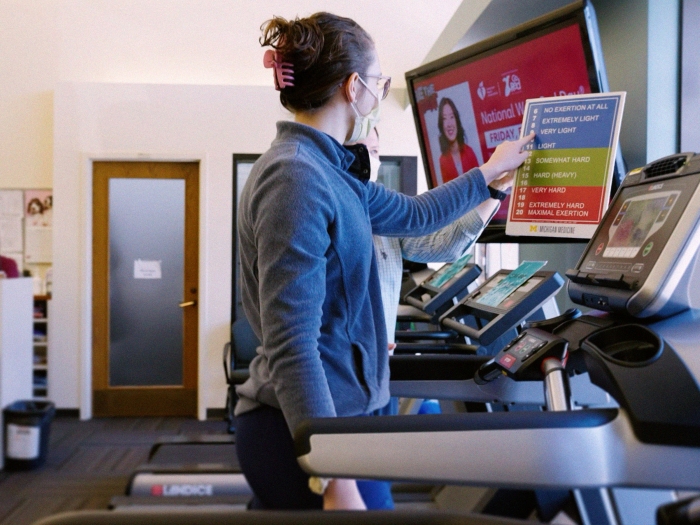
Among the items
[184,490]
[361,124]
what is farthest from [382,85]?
[184,490]

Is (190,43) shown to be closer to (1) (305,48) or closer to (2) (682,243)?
(1) (305,48)

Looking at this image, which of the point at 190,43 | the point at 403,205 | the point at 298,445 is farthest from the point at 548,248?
the point at 190,43

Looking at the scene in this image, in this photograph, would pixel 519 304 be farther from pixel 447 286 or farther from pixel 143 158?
pixel 143 158

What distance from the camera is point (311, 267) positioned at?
1127 mm

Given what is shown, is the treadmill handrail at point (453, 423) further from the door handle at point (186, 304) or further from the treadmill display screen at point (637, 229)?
the door handle at point (186, 304)

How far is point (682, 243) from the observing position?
104 cm

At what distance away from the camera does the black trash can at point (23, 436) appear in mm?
4336

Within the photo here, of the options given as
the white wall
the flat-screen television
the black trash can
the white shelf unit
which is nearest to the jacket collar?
the flat-screen television

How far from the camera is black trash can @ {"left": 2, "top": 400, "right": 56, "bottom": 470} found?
4336 millimetres

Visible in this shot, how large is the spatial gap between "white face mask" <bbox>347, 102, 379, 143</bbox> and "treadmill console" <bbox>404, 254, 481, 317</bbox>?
3.98 ft

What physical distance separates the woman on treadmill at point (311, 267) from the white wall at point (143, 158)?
4.53 metres

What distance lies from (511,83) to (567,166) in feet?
1.49

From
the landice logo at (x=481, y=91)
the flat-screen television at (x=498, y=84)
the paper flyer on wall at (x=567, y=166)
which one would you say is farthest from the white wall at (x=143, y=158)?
the paper flyer on wall at (x=567, y=166)

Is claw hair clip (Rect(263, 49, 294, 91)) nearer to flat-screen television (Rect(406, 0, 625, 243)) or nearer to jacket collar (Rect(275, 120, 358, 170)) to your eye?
jacket collar (Rect(275, 120, 358, 170))
